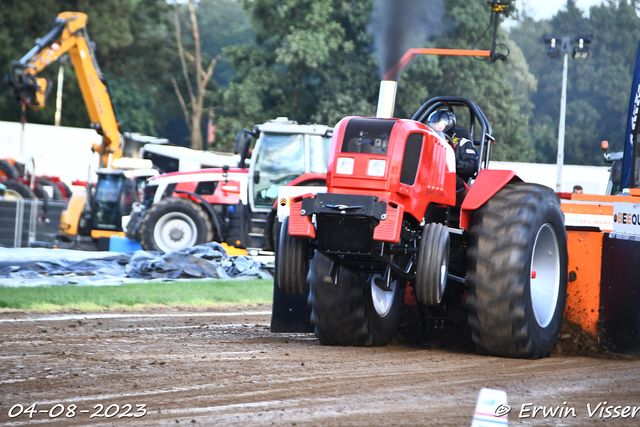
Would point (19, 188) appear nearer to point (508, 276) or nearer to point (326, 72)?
point (326, 72)

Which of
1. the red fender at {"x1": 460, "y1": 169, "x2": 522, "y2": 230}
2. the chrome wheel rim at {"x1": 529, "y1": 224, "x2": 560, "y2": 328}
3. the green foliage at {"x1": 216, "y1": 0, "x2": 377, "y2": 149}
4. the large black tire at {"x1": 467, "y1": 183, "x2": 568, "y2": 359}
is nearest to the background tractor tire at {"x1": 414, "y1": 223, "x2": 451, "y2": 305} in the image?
the large black tire at {"x1": 467, "y1": 183, "x2": 568, "y2": 359}

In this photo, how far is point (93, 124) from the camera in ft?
79.4

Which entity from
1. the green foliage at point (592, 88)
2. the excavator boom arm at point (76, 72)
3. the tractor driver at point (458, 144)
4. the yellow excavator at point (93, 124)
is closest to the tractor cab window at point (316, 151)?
the yellow excavator at point (93, 124)

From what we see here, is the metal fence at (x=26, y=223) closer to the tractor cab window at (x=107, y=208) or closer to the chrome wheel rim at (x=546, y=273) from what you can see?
the tractor cab window at (x=107, y=208)

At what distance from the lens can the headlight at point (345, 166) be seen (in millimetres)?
6262

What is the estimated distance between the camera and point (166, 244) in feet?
59.5

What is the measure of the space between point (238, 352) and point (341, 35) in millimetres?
30787

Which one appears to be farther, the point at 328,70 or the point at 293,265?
the point at 328,70

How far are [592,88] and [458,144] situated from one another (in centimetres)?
5106

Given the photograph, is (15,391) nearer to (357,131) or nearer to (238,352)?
(238,352)

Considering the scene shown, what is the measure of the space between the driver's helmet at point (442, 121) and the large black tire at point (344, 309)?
139cm

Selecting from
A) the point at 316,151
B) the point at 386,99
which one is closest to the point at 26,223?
the point at 316,151

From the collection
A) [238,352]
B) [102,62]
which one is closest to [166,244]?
[238,352]

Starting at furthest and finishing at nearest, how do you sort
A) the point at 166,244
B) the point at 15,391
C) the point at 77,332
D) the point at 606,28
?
the point at 606,28
the point at 166,244
the point at 77,332
the point at 15,391
